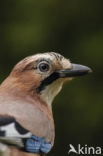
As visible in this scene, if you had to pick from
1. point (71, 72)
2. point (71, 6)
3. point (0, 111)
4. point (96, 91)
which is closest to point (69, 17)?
point (71, 6)

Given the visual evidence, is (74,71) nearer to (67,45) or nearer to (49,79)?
(49,79)

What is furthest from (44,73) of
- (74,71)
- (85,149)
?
(85,149)

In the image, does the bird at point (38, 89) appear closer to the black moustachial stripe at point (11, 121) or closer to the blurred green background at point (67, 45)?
the black moustachial stripe at point (11, 121)

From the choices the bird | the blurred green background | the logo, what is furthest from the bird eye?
the blurred green background

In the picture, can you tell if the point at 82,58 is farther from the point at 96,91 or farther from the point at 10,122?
the point at 10,122

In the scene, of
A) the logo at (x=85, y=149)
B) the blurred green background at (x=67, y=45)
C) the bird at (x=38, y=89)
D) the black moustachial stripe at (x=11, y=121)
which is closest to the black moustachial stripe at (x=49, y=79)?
the bird at (x=38, y=89)

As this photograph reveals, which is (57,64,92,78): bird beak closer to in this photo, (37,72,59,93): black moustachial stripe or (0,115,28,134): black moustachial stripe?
(37,72,59,93): black moustachial stripe

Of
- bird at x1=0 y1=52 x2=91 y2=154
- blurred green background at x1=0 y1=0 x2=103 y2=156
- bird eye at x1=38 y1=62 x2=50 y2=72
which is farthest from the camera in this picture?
blurred green background at x1=0 y1=0 x2=103 y2=156
